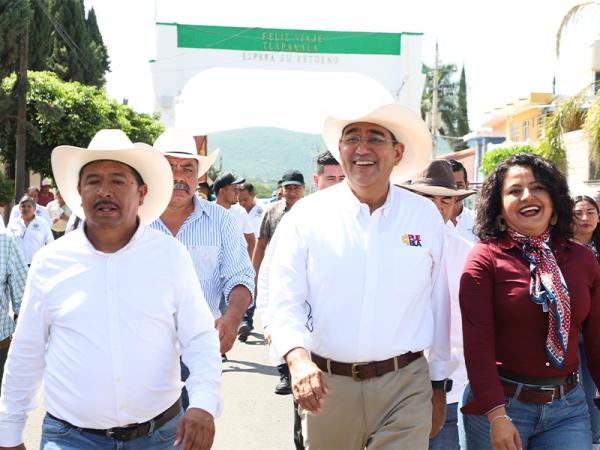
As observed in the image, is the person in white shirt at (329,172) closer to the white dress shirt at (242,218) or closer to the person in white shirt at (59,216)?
the white dress shirt at (242,218)

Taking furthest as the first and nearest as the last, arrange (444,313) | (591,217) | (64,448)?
(591,217) → (444,313) → (64,448)

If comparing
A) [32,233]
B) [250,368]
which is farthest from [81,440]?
[32,233]

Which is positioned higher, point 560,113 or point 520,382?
point 560,113

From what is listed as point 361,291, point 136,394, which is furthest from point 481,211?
point 136,394

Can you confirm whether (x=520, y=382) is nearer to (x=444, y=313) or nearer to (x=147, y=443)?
(x=444, y=313)

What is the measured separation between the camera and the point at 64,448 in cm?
337

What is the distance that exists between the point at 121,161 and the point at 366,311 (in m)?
1.35

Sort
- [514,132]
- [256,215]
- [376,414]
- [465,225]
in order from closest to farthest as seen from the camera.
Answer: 1. [376,414]
2. [465,225]
3. [256,215]
4. [514,132]

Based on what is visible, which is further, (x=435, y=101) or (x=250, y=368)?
(x=435, y=101)

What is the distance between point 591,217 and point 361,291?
12.0ft

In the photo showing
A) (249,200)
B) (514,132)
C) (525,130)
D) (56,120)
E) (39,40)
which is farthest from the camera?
(514,132)

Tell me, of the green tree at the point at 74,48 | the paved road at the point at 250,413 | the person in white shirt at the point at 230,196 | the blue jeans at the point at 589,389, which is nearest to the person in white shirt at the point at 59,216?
the person in white shirt at the point at 230,196

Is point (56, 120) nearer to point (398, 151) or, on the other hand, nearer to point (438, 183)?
point (438, 183)

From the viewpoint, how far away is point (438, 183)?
543 centimetres
